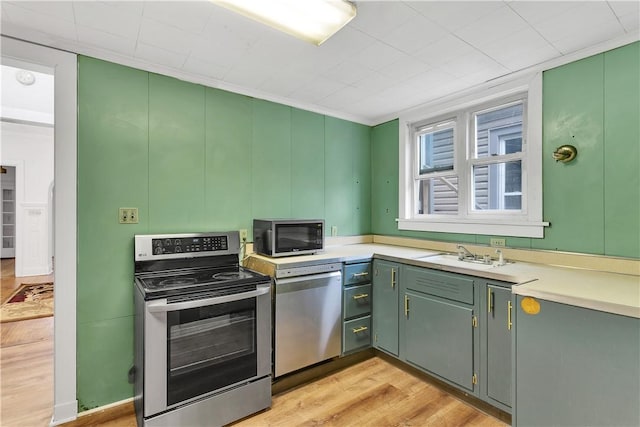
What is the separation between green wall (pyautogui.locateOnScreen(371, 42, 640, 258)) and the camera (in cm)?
184

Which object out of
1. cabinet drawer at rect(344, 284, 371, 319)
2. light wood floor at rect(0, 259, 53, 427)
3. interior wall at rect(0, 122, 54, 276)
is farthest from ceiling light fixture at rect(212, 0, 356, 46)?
interior wall at rect(0, 122, 54, 276)

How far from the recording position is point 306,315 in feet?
7.59

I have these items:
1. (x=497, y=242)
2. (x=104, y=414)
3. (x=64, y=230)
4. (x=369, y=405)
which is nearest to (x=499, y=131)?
(x=497, y=242)

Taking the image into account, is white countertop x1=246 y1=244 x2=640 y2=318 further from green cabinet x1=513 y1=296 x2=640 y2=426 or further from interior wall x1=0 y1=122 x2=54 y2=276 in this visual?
interior wall x1=0 y1=122 x2=54 y2=276

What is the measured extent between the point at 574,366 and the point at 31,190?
7.68 m

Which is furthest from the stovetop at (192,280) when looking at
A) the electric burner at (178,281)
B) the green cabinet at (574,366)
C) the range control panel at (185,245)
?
the green cabinet at (574,366)

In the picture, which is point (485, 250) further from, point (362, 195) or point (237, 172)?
point (237, 172)

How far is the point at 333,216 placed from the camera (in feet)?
10.7

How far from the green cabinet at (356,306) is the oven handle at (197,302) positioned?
80cm

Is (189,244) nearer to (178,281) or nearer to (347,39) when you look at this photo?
(178,281)

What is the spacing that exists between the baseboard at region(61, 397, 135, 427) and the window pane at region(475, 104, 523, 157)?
3318 mm

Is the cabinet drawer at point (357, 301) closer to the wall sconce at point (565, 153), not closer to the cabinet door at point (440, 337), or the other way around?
the cabinet door at point (440, 337)

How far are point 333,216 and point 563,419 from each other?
7.45ft

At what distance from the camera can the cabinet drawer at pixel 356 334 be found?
2.54 meters
